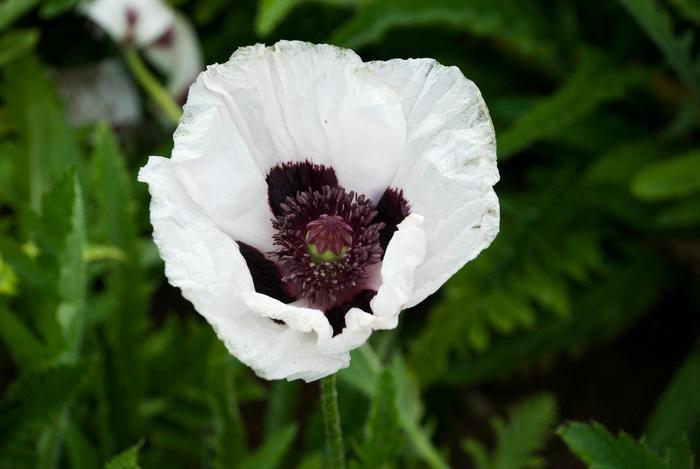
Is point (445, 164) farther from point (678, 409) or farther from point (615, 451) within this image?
point (678, 409)

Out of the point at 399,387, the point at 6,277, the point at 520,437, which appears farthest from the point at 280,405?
the point at 6,277

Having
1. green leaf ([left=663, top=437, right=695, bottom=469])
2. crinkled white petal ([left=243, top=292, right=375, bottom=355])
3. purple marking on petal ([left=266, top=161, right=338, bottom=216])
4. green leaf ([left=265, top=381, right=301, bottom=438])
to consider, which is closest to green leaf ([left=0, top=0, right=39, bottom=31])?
green leaf ([left=265, top=381, right=301, bottom=438])

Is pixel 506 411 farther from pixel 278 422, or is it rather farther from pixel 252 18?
pixel 252 18

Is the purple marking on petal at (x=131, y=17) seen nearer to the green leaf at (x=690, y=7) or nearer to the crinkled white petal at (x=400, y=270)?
the green leaf at (x=690, y=7)

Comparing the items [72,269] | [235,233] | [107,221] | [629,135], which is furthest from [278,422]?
[629,135]

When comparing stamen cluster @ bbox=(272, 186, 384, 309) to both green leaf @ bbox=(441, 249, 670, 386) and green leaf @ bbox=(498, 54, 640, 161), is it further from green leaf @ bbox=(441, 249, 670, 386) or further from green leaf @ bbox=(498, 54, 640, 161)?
green leaf @ bbox=(441, 249, 670, 386)

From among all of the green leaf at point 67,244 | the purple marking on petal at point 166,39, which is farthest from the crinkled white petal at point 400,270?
the purple marking on petal at point 166,39
